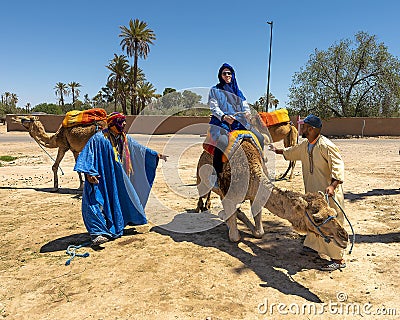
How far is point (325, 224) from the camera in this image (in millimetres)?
3748

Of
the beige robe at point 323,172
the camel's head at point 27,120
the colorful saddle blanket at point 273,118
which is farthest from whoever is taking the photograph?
the colorful saddle blanket at point 273,118

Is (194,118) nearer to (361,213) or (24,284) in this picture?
(361,213)

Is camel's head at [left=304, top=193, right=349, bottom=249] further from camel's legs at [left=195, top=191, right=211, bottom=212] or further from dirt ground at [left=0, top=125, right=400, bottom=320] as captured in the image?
camel's legs at [left=195, top=191, right=211, bottom=212]

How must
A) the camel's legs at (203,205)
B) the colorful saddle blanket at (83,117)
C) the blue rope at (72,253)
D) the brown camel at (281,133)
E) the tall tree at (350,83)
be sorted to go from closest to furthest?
the blue rope at (72,253) < the camel's legs at (203,205) < the colorful saddle blanket at (83,117) < the brown camel at (281,133) < the tall tree at (350,83)

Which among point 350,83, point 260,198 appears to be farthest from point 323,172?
point 350,83

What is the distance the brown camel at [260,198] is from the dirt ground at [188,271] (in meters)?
0.62

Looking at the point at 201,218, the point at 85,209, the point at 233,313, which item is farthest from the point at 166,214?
the point at 233,313

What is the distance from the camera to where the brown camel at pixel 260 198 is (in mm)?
3756

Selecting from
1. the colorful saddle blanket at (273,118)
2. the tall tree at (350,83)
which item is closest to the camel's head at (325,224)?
the colorful saddle blanket at (273,118)

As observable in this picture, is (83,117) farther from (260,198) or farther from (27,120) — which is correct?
(260,198)

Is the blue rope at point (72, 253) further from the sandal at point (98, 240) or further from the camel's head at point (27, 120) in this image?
the camel's head at point (27, 120)

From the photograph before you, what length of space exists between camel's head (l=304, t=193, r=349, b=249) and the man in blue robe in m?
2.96

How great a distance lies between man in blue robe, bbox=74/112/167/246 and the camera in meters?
5.26

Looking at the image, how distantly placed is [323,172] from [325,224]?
105 centimetres
